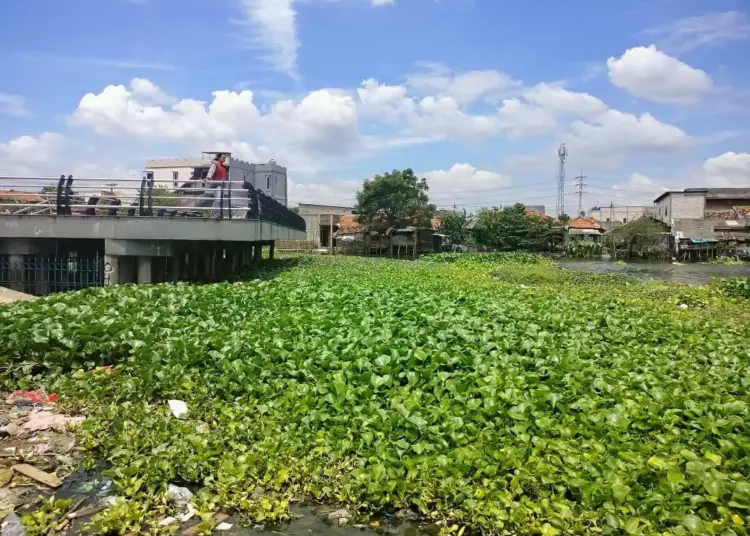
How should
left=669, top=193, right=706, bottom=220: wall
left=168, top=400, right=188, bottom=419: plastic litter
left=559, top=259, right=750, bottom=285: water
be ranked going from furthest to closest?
left=669, top=193, right=706, bottom=220: wall < left=559, top=259, right=750, bottom=285: water < left=168, top=400, right=188, bottom=419: plastic litter

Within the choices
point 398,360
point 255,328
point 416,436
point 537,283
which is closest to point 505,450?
point 416,436

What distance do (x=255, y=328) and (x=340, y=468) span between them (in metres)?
3.89

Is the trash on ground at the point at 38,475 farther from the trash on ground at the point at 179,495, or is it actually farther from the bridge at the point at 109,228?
the bridge at the point at 109,228

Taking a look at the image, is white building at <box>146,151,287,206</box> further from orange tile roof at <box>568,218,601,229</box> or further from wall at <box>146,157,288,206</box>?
orange tile roof at <box>568,218,601,229</box>

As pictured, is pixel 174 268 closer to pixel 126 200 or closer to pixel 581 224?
pixel 126 200

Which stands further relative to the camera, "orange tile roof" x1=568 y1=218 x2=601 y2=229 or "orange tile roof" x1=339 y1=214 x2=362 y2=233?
"orange tile roof" x1=568 y1=218 x2=601 y2=229

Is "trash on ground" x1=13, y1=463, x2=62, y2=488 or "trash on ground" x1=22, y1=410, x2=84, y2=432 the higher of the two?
"trash on ground" x1=22, y1=410, x2=84, y2=432

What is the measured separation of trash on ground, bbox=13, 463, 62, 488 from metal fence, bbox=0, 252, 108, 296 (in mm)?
10844

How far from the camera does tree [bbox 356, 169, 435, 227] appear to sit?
4728 centimetres

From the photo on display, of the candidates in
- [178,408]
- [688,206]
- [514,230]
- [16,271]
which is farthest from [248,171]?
[178,408]

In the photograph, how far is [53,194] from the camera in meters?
13.8

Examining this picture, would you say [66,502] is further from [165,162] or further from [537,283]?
[165,162]

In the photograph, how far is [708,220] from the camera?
50.8m

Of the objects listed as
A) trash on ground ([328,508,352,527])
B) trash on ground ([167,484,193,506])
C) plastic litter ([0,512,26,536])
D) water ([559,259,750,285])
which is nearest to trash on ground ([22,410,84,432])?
plastic litter ([0,512,26,536])
